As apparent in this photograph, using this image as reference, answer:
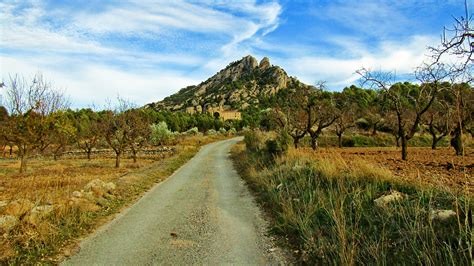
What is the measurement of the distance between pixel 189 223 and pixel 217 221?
0.68 metres

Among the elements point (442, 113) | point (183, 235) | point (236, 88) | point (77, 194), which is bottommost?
point (183, 235)

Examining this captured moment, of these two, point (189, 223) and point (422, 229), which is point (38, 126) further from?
point (422, 229)

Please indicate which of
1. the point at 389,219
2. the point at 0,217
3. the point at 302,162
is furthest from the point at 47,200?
the point at 302,162

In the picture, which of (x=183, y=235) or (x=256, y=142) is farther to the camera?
(x=256, y=142)

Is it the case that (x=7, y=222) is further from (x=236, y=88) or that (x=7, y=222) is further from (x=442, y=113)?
(x=236, y=88)

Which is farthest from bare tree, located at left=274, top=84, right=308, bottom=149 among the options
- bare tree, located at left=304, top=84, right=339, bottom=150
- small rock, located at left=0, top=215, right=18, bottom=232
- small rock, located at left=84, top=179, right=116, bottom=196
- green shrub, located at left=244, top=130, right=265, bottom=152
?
small rock, located at left=0, top=215, right=18, bottom=232

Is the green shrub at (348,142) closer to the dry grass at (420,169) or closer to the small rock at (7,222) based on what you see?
the dry grass at (420,169)

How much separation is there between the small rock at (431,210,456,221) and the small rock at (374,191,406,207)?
3.34 ft

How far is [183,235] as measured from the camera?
685cm

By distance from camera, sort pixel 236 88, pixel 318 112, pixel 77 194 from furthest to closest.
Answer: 1. pixel 236 88
2. pixel 318 112
3. pixel 77 194

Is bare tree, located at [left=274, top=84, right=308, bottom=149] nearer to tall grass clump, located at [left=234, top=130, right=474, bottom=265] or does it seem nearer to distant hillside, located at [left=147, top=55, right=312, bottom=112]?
tall grass clump, located at [left=234, top=130, right=474, bottom=265]

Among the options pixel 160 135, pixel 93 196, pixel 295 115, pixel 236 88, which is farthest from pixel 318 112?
pixel 236 88

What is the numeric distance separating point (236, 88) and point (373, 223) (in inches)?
5660

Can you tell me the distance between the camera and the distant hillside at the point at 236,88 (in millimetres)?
137250
